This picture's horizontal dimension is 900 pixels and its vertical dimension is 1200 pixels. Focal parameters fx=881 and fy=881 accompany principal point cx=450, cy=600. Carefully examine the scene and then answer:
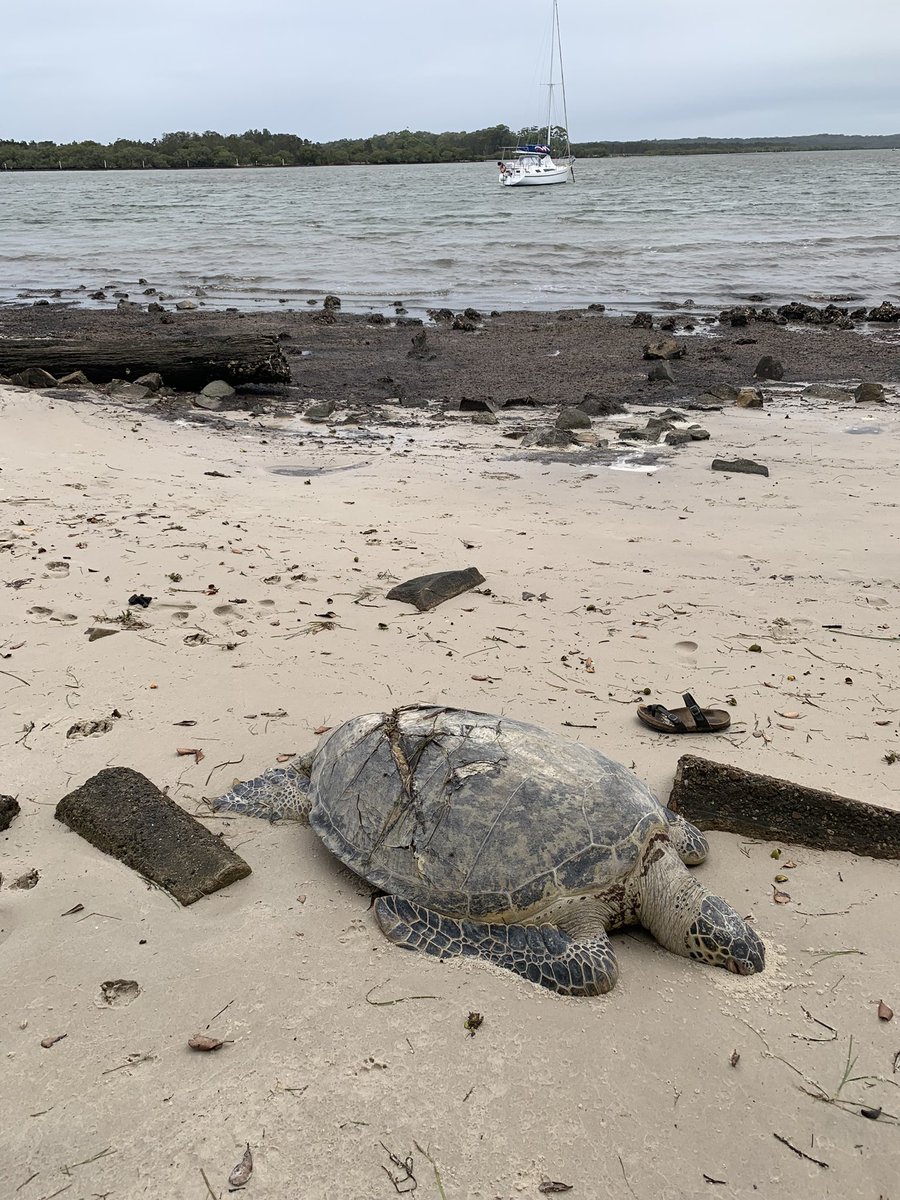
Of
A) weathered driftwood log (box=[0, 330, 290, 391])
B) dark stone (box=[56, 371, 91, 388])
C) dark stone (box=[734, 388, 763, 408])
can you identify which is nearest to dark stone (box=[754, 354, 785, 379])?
dark stone (box=[734, 388, 763, 408])

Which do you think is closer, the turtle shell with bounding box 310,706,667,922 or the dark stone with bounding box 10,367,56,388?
the turtle shell with bounding box 310,706,667,922

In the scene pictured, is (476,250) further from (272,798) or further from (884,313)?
(272,798)

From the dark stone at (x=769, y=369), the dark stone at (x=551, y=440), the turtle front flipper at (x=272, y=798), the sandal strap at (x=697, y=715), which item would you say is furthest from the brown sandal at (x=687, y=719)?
the dark stone at (x=769, y=369)

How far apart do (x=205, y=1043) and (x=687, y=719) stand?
8.66 ft

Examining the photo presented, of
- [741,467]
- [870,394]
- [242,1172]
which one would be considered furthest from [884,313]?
[242,1172]

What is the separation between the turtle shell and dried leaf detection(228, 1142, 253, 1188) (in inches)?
41.8

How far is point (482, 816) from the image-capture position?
322 cm

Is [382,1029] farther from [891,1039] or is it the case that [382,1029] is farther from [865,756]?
[865,756]

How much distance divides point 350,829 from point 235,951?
641mm

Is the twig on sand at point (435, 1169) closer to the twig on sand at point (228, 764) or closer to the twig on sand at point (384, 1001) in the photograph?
the twig on sand at point (384, 1001)

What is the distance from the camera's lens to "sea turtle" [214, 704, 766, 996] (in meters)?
3.02

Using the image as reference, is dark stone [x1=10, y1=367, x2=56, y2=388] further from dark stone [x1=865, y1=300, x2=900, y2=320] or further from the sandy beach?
dark stone [x1=865, y1=300, x2=900, y2=320]

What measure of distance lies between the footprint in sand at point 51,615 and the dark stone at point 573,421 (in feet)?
20.4

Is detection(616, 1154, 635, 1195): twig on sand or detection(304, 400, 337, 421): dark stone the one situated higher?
detection(304, 400, 337, 421): dark stone
